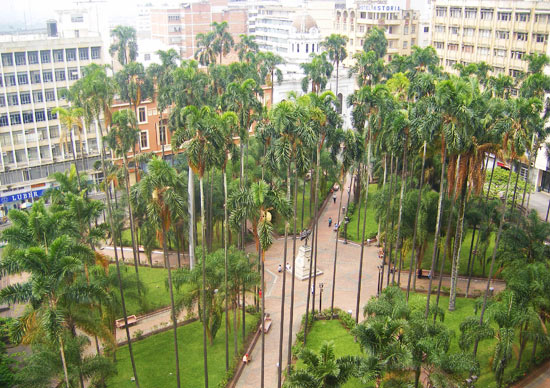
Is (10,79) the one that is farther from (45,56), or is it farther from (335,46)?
(335,46)

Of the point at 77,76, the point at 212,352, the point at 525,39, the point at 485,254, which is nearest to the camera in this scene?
the point at 212,352

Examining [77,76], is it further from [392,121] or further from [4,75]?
[392,121]

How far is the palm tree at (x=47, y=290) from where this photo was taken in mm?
24391

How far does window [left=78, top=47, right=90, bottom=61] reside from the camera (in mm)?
76262

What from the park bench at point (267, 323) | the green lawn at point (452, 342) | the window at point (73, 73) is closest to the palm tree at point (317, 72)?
the window at point (73, 73)

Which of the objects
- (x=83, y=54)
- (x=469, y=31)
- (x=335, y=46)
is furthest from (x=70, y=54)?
(x=469, y=31)

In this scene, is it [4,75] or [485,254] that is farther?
[4,75]

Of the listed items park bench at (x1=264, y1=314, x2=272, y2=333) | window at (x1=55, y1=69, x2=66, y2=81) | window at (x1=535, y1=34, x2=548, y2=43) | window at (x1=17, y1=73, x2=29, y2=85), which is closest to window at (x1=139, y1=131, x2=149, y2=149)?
window at (x1=55, y1=69, x2=66, y2=81)

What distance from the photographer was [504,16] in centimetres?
8488

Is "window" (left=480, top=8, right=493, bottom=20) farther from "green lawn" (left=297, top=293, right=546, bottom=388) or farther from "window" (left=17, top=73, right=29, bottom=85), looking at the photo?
"window" (left=17, top=73, right=29, bottom=85)

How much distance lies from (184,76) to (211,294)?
23.1m

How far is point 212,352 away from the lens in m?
38.9

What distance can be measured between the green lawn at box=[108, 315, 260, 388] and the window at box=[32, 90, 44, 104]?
4576 cm

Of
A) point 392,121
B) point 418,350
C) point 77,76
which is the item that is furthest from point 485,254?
point 77,76
